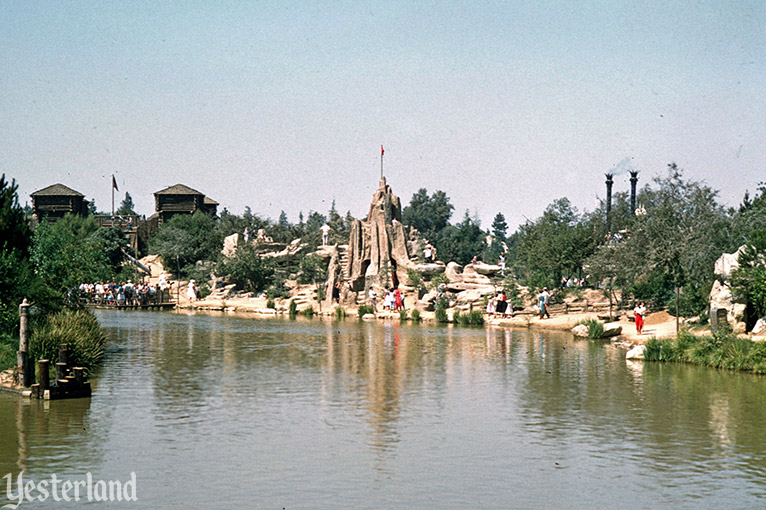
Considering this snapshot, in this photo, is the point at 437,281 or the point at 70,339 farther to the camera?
the point at 437,281

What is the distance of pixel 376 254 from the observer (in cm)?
5997

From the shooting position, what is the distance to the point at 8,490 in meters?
13.1

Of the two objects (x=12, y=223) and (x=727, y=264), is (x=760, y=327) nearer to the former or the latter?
(x=727, y=264)

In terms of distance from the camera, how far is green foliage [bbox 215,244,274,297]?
68688 millimetres

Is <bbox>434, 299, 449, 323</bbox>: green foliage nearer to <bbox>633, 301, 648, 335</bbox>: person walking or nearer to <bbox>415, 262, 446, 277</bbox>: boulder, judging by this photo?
<bbox>415, 262, 446, 277</bbox>: boulder

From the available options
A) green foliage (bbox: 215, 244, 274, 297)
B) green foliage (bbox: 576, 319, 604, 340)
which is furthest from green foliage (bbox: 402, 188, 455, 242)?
green foliage (bbox: 576, 319, 604, 340)

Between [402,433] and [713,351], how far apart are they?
573 inches

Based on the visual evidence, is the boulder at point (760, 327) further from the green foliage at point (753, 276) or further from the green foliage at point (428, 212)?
the green foliage at point (428, 212)

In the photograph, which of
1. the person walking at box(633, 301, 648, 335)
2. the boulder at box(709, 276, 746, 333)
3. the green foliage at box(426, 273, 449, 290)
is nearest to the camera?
the boulder at box(709, 276, 746, 333)

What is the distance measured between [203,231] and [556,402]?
66334 millimetres

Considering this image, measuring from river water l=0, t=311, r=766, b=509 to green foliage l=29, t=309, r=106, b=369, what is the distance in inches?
31.7

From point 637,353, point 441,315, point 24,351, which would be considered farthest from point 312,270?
point 24,351

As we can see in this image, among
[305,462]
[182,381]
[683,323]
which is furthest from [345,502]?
[683,323]

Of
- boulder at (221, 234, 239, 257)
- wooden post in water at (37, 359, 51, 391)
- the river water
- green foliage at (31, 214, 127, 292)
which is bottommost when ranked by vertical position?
the river water
